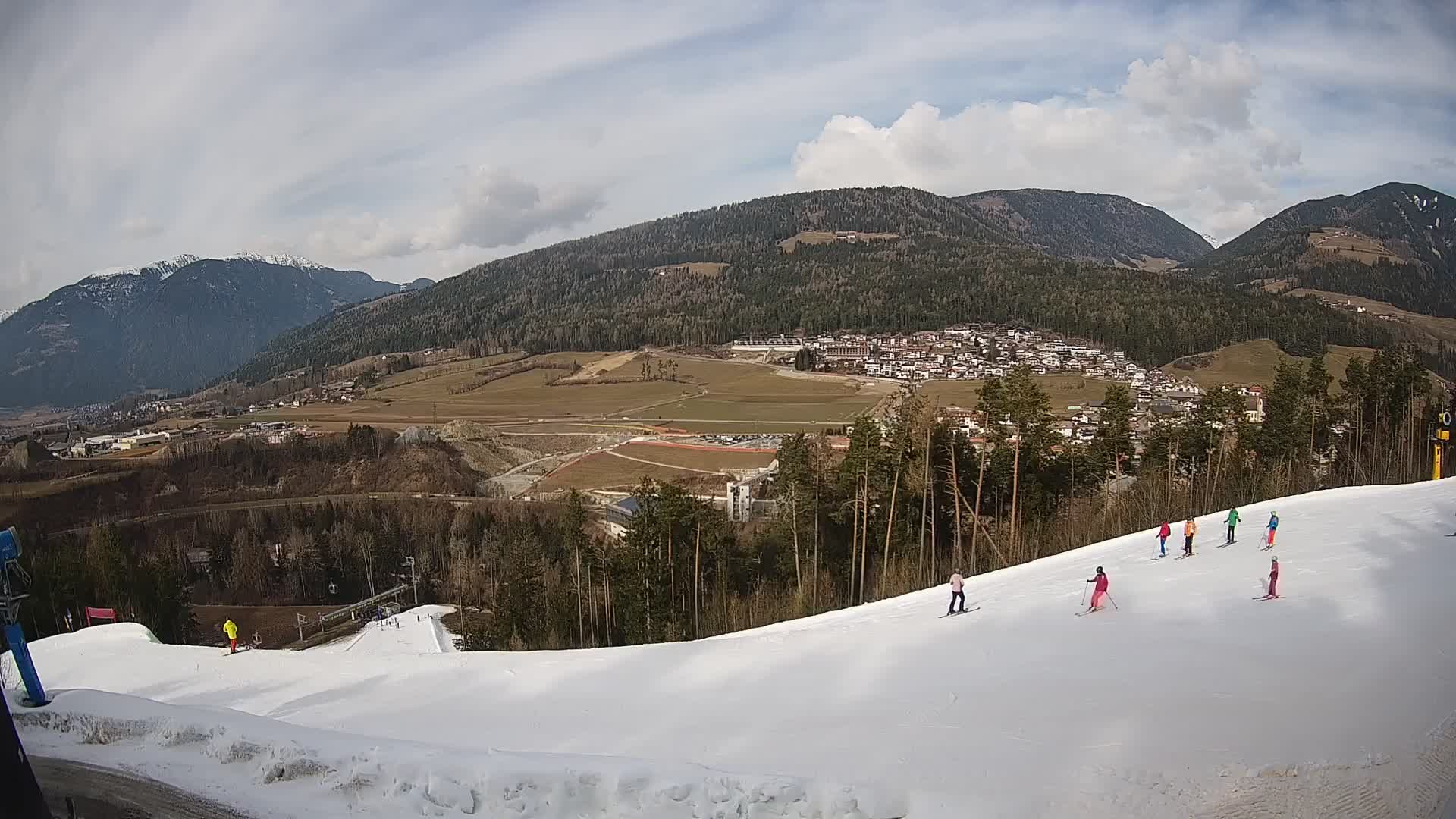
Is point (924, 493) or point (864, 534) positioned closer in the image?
point (864, 534)

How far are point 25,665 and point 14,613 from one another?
1.23 meters

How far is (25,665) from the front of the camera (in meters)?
11.2

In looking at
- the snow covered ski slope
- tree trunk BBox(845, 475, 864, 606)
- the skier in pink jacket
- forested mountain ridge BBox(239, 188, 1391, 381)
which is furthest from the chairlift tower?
forested mountain ridge BBox(239, 188, 1391, 381)

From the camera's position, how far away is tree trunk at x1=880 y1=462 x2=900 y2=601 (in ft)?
91.6

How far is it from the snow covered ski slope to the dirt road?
22 cm

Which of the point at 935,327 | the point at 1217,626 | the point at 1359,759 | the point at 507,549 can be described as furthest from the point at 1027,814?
the point at 935,327

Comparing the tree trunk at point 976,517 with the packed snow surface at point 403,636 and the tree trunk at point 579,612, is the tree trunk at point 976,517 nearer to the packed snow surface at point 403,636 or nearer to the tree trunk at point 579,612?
the tree trunk at point 579,612

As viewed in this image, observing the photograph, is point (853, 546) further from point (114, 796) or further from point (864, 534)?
point (114, 796)

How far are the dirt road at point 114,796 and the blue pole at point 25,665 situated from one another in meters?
2.56

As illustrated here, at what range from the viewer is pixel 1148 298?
13312cm

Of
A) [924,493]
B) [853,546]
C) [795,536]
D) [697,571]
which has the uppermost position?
[924,493]

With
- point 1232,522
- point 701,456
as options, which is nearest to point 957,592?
point 1232,522

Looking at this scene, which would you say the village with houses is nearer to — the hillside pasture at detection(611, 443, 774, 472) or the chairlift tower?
the hillside pasture at detection(611, 443, 774, 472)

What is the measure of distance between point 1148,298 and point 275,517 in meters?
136
